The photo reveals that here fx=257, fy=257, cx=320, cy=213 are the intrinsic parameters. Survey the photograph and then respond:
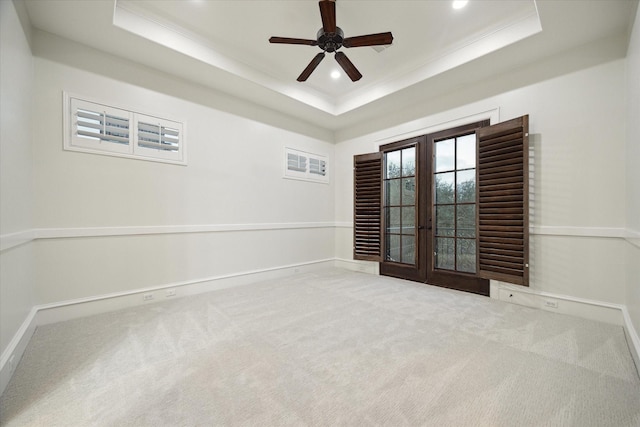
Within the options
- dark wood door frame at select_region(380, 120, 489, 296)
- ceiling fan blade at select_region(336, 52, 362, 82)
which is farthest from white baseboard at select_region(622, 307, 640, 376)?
ceiling fan blade at select_region(336, 52, 362, 82)

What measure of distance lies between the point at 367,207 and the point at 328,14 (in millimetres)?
2920

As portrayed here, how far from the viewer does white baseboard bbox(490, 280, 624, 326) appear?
2407mm

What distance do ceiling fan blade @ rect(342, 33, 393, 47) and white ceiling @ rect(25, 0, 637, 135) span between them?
356 mm

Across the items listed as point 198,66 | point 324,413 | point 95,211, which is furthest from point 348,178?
point 324,413

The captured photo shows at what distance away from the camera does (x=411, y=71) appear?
11.1 ft

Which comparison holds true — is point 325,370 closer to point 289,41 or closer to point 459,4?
point 289,41

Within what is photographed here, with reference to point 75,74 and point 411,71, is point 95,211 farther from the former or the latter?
point 411,71

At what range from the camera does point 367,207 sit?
4480mm

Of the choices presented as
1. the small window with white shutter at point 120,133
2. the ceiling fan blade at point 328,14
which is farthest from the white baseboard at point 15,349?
the ceiling fan blade at point 328,14

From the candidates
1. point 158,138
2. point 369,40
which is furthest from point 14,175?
point 369,40

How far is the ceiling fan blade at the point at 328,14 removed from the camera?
79.9 inches

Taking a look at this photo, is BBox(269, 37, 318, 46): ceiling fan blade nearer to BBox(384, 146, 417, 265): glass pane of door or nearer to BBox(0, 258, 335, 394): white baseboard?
BBox(384, 146, 417, 265): glass pane of door

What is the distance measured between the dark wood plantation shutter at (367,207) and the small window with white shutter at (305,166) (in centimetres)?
63

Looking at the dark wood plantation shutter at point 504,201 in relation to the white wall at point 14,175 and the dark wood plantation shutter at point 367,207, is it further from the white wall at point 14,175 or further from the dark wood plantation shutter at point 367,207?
the white wall at point 14,175
